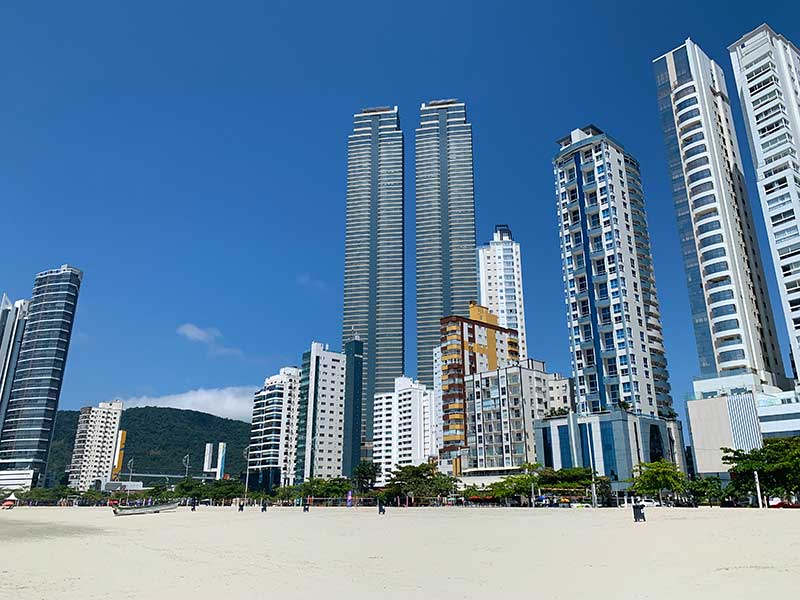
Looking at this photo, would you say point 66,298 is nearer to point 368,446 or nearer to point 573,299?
point 368,446

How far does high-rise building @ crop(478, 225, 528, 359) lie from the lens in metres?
172

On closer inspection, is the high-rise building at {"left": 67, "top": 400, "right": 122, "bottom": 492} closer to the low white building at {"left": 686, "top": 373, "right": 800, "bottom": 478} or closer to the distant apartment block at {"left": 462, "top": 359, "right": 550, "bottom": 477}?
the distant apartment block at {"left": 462, "top": 359, "right": 550, "bottom": 477}

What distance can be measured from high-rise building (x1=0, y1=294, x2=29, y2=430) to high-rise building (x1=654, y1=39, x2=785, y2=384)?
16939cm

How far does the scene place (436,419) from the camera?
142 meters

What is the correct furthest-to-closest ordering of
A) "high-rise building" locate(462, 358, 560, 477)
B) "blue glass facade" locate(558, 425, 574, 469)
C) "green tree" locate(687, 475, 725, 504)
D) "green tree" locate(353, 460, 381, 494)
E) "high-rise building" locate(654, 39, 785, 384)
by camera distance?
"green tree" locate(353, 460, 381, 494), "high-rise building" locate(462, 358, 560, 477), "blue glass facade" locate(558, 425, 574, 469), "high-rise building" locate(654, 39, 785, 384), "green tree" locate(687, 475, 725, 504)

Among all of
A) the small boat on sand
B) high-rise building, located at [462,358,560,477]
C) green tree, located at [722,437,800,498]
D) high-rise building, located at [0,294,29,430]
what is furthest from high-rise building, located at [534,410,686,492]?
high-rise building, located at [0,294,29,430]

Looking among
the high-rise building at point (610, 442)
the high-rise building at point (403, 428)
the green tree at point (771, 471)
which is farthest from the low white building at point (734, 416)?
the high-rise building at point (403, 428)

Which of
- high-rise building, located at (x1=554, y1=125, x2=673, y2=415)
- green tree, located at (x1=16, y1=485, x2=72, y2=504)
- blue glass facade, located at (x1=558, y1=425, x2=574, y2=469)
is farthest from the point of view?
green tree, located at (x1=16, y1=485, x2=72, y2=504)

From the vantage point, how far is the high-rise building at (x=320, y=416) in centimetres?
14788

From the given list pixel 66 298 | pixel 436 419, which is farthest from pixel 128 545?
pixel 66 298

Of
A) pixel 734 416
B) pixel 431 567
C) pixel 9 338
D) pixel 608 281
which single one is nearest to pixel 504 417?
pixel 608 281

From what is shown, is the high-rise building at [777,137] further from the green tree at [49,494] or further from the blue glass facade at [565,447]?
the green tree at [49,494]

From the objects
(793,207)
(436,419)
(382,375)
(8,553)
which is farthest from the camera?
(382,375)

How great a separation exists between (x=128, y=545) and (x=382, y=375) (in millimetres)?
169570
